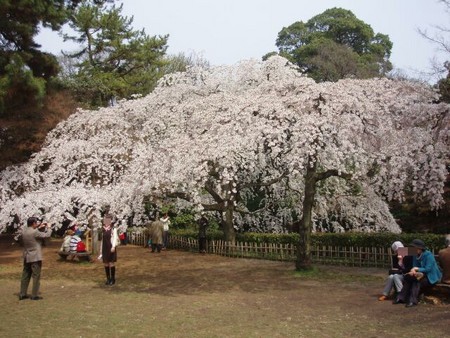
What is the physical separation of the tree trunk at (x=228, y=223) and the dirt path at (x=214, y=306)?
373 cm

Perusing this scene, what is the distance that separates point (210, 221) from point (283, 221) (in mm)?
4324

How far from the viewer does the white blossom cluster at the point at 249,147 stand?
435 inches

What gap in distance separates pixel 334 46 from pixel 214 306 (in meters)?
31.2

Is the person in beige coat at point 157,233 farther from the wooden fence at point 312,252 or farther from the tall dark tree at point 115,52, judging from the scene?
the tall dark tree at point 115,52

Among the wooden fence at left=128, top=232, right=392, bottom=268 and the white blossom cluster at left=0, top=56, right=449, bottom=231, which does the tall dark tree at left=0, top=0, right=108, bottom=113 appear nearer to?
the white blossom cluster at left=0, top=56, right=449, bottom=231

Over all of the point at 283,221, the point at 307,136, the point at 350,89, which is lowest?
the point at 283,221

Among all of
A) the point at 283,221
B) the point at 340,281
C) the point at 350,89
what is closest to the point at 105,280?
the point at 340,281

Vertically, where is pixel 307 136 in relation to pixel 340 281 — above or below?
above

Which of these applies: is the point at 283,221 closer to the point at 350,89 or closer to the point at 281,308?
the point at 350,89

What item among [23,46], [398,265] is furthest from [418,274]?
[23,46]

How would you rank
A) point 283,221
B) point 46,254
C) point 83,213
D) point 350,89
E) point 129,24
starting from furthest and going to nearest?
point 129,24
point 283,221
point 46,254
point 83,213
point 350,89

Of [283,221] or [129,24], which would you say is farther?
[129,24]

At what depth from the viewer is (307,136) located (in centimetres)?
1073

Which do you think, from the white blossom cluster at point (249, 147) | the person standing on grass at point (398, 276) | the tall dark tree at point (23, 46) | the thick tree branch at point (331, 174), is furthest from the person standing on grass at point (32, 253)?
the tall dark tree at point (23, 46)
